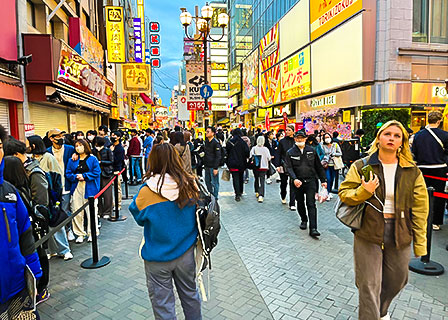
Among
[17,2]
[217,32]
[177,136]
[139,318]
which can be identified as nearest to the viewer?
[139,318]

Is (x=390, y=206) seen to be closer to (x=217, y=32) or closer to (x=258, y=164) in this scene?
(x=258, y=164)

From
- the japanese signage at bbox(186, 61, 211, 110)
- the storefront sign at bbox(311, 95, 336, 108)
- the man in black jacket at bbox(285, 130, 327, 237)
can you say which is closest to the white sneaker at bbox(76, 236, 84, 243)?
the man in black jacket at bbox(285, 130, 327, 237)

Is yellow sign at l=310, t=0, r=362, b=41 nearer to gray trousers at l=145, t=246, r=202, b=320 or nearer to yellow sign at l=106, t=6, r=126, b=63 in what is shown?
yellow sign at l=106, t=6, r=126, b=63

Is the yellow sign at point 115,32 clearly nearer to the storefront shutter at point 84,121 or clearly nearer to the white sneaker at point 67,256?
the storefront shutter at point 84,121

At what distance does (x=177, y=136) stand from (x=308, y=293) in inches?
193

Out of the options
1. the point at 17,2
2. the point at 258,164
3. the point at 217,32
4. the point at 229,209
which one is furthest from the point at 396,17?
the point at 217,32

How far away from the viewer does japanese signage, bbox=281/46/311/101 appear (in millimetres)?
26602

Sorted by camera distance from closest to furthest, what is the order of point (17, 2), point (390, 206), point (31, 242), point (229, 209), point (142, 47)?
1. point (31, 242)
2. point (390, 206)
3. point (229, 209)
4. point (17, 2)
5. point (142, 47)

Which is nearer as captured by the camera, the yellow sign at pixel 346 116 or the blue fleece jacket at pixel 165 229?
the blue fleece jacket at pixel 165 229

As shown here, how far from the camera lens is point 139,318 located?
3594mm

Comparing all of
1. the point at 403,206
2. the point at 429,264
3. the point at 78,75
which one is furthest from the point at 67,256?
the point at 78,75

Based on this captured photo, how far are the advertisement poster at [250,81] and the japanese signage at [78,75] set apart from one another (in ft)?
97.5

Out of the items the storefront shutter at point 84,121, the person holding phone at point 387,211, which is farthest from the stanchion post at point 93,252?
the storefront shutter at point 84,121

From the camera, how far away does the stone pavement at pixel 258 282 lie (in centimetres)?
370
